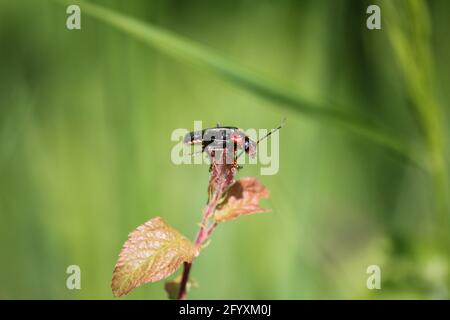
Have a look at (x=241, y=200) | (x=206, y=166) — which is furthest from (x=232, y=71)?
(x=206, y=166)

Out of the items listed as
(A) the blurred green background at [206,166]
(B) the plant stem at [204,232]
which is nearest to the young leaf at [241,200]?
(B) the plant stem at [204,232]

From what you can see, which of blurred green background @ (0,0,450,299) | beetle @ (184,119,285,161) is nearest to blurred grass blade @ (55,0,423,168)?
blurred green background @ (0,0,450,299)

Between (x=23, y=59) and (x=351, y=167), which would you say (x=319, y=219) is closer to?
(x=351, y=167)

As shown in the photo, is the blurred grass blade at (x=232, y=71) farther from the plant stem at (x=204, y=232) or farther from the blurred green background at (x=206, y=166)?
the plant stem at (x=204, y=232)

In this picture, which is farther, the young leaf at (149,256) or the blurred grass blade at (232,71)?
the blurred grass blade at (232,71)

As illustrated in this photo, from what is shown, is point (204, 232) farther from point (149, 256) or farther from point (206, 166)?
point (206, 166)

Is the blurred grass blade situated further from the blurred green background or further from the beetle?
the beetle

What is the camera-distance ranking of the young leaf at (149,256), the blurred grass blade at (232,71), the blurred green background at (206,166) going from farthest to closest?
1. the blurred green background at (206,166)
2. the blurred grass blade at (232,71)
3. the young leaf at (149,256)

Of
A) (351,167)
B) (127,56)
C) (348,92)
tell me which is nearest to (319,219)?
(351,167)
